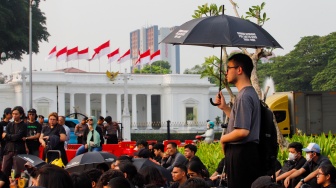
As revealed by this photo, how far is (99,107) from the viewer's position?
250 feet

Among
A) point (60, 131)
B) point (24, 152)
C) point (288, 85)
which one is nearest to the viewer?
Result: point (24, 152)

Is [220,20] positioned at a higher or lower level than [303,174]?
higher

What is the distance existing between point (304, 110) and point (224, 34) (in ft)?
80.9

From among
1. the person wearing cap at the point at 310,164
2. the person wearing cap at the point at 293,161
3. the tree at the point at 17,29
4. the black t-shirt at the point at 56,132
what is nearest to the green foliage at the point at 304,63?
the tree at the point at 17,29

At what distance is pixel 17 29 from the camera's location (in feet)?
167

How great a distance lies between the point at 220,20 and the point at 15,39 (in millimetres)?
42182

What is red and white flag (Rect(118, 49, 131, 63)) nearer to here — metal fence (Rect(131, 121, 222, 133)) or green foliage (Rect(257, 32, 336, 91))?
metal fence (Rect(131, 121, 222, 133))

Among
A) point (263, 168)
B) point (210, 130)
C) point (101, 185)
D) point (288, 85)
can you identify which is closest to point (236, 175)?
point (263, 168)

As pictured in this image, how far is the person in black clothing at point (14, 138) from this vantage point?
44.7 feet

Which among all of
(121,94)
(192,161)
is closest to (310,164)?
(192,161)

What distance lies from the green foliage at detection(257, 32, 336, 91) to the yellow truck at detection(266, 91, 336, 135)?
3584 centimetres

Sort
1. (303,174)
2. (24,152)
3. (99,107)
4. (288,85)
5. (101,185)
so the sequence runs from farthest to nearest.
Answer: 1. (99,107)
2. (288,85)
3. (24,152)
4. (303,174)
5. (101,185)

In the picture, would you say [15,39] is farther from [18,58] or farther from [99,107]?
[99,107]

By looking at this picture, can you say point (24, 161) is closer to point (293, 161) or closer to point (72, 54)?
point (293, 161)
